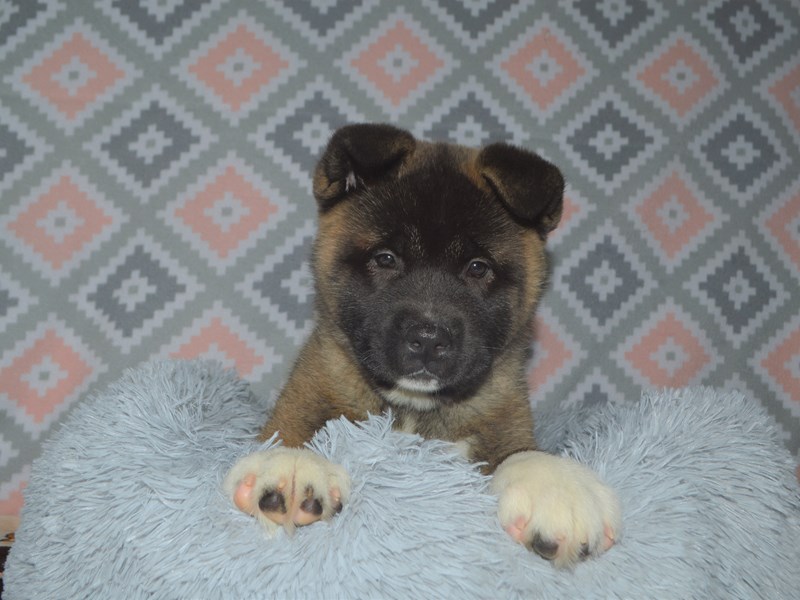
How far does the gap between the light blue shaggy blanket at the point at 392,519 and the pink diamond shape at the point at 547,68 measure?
63.9 inches

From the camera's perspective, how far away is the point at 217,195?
3188mm

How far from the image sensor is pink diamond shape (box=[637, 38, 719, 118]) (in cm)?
336

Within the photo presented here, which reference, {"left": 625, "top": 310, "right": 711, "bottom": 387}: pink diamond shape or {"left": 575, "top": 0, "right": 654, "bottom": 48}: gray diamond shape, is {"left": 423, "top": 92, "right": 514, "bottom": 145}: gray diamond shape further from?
{"left": 625, "top": 310, "right": 711, "bottom": 387}: pink diamond shape

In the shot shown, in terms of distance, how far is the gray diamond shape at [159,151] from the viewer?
314 centimetres

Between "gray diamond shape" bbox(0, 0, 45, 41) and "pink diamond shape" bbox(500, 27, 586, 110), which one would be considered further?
"pink diamond shape" bbox(500, 27, 586, 110)

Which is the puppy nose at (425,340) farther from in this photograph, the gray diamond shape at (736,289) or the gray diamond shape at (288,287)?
the gray diamond shape at (736,289)

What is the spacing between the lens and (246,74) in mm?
3209

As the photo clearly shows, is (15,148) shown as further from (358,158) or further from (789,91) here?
(789,91)

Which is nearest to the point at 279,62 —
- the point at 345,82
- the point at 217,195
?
the point at 345,82

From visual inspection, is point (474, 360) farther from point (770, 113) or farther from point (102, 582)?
point (770, 113)

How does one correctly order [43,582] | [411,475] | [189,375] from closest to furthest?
[411,475] < [43,582] < [189,375]

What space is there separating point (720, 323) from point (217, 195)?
2189mm

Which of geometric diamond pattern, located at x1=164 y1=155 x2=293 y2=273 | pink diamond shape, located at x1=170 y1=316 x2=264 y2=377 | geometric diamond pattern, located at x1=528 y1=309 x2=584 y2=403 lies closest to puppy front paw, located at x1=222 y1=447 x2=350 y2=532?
pink diamond shape, located at x1=170 y1=316 x2=264 y2=377

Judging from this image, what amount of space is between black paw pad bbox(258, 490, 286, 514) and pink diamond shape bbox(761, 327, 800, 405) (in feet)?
8.28
